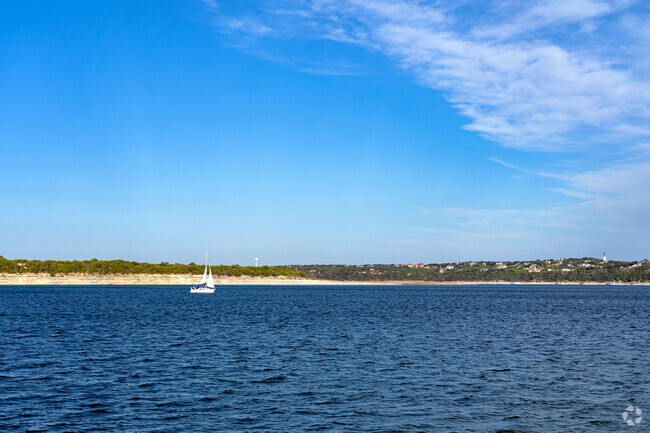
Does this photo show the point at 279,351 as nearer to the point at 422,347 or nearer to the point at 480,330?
the point at 422,347

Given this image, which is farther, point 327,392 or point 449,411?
point 327,392

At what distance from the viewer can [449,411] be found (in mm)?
28078

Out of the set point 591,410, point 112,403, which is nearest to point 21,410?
point 112,403

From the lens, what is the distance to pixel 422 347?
52.0 metres

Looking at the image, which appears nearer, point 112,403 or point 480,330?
point 112,403

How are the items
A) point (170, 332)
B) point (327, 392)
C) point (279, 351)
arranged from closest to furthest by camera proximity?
point (327, 392), point (279, 351), point (170, 332)

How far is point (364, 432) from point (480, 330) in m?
49.7

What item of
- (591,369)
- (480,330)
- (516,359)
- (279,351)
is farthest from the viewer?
(480,330)

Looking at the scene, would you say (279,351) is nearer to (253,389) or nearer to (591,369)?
(253,389)

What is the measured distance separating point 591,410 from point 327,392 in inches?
581

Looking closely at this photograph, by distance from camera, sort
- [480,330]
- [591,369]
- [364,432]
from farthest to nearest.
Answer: [480,330] → [591,369] → [364,432]

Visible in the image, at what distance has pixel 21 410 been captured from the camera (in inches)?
1090

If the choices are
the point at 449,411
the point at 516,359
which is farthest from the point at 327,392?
the point at 516,359

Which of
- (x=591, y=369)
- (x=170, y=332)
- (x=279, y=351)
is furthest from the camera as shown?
(x=170, y=332)
